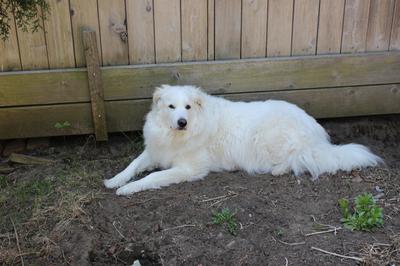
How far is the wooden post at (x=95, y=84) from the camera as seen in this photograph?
425cm

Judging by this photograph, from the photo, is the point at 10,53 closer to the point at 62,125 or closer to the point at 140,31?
Result: the point at 62,125

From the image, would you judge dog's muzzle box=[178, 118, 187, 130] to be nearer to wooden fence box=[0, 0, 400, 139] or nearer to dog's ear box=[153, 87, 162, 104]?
dog's ear box=[153, 87, 162, 104]

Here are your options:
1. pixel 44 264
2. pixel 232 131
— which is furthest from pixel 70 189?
pixel 232 131

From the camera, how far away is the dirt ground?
3.14 metres

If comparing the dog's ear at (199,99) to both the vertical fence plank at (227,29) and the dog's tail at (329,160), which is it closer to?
the vertical fence plank at (227,29)

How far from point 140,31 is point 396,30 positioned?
2738 millimetres

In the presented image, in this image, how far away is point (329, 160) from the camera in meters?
4.16

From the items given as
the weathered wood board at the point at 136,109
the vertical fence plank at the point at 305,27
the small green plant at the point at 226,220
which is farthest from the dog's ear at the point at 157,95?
the vertical fence plank at the point at 305,27

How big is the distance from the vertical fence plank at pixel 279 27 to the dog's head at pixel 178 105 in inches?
42.2

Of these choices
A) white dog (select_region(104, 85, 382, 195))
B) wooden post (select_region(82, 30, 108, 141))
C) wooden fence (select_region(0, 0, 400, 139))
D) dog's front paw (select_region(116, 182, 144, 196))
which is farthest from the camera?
wooden fence (select_region(0, 0, 400, 139))

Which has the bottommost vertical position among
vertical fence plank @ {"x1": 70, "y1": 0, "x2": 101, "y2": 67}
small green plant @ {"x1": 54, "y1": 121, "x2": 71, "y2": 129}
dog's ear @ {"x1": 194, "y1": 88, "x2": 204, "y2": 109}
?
small green plant @ {"x1": 54, "y1": 121, "x2": 71, "y2": 129}

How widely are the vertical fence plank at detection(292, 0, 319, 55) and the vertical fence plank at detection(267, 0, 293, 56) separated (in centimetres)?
6

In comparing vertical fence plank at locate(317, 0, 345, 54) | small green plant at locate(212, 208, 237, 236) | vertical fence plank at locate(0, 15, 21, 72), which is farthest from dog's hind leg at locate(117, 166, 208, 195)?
vertical fence plank at locate(317, 0, 345, 54)

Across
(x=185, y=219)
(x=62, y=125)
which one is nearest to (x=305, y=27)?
(x=185, y=219)
